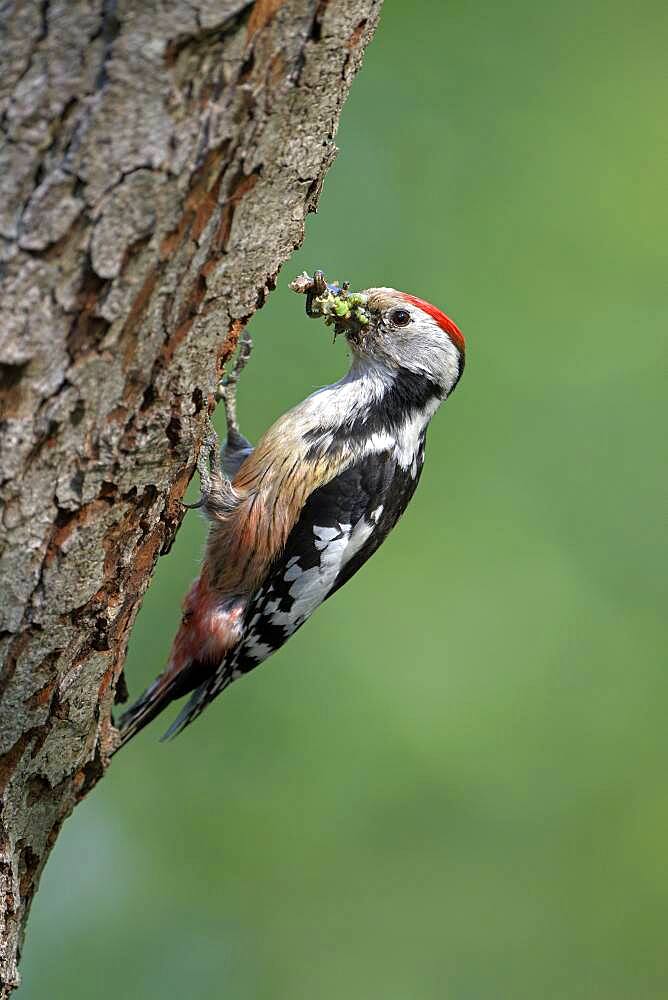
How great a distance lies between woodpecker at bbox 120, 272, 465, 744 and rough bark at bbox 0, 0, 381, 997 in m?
1.26

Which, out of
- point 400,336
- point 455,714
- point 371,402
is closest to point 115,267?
point 371,402

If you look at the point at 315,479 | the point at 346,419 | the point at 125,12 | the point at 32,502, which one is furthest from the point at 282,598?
the point at 125,12

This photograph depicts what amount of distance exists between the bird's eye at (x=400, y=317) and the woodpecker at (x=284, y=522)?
0.66ft

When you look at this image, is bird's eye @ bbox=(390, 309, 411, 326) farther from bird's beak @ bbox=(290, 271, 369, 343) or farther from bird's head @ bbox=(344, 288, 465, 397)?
bird's beak @ bbox=(290, 271, 369, 343)

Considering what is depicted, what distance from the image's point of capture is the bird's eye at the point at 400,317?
4023 millimetres

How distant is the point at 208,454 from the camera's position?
350 cm

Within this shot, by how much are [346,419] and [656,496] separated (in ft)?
12.1

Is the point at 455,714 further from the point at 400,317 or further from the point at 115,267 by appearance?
the point at 115,267

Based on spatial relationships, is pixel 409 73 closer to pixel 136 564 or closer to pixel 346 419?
pixel 346 419

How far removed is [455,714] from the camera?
5.93m

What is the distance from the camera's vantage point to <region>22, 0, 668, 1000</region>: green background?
19.6ft

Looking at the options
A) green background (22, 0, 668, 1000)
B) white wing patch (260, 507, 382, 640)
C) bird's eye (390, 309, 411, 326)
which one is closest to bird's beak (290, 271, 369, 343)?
bird's eye (390, 309, 411, 326)

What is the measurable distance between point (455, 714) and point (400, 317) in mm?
2770

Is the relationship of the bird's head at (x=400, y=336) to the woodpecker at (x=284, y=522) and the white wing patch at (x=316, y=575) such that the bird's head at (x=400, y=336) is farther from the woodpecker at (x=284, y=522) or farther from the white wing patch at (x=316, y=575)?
the white wing patch at (x=316, y=575)
